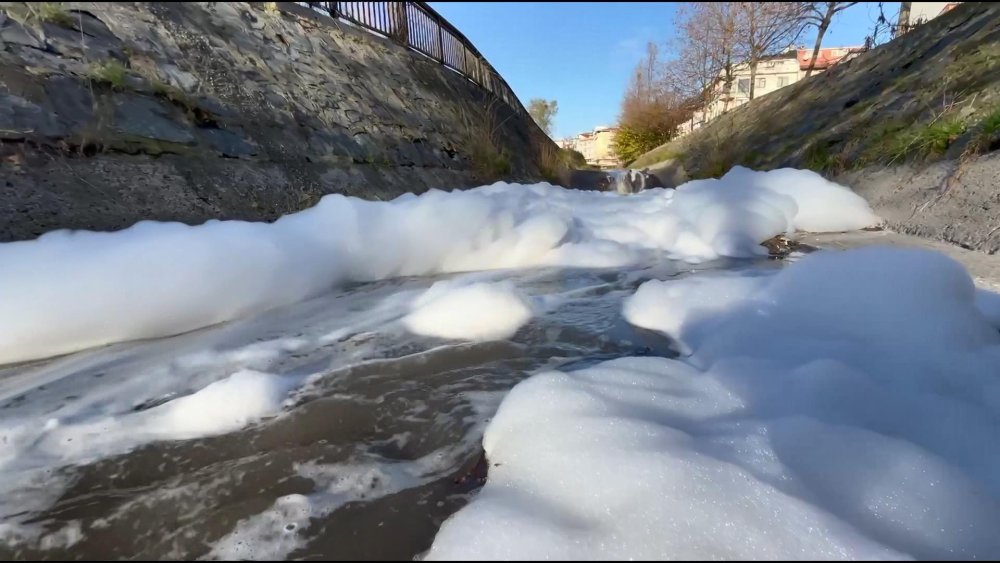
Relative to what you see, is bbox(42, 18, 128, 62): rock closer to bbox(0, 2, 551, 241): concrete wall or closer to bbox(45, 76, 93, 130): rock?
bbox(0, 2, 551, 241): concrete wall

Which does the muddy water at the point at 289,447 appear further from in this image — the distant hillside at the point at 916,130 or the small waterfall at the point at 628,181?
the small waterfall at the point at 628,181

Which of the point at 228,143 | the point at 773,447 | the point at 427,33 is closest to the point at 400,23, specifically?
the point at 427,33

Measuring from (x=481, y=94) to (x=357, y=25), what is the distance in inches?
171

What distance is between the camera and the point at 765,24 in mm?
12984

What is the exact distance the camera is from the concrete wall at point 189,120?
2.20m

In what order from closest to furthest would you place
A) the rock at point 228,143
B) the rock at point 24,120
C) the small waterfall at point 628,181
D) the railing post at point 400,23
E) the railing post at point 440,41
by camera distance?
1. the rock at point 24,120
2. the rock at point 228,143
3. the railing post at point 400,23
4. the railing post at point 440,41
5. the small waterfall at point 628,181

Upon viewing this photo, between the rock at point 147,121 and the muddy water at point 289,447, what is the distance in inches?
68.7

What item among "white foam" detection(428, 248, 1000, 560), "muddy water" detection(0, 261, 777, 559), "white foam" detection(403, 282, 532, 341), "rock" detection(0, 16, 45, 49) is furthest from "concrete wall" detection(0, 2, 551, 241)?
"white foam" detection(428, 248, 1000, 560)

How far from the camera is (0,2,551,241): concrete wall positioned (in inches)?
86.7

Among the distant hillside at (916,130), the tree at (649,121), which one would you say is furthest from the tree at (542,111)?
the distant hillside at (916,130)

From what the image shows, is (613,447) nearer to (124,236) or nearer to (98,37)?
(124,236)

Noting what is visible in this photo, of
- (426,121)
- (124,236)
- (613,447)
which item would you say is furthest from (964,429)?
(426,121)

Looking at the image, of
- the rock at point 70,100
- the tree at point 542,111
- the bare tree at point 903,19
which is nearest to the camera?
the rock at point 70,100

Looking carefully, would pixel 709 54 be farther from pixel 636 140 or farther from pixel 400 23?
pixel 400 23
